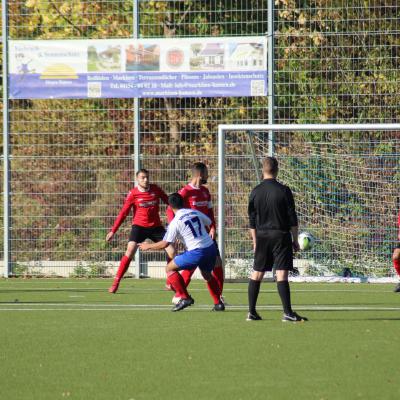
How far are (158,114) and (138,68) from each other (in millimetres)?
997

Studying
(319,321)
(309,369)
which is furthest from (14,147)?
(309,369)

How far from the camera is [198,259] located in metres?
13.3

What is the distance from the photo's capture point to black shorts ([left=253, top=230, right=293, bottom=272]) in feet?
40.3

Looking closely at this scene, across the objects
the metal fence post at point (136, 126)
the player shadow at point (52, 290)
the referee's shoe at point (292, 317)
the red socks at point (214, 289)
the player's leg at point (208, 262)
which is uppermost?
the metal fence post at point (136, 126)

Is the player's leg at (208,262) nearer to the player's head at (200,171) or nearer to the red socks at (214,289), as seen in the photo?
the red socks at (214,289)

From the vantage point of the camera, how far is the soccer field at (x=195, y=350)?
780 centimetres

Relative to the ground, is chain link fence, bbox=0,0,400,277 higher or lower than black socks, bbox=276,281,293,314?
higher

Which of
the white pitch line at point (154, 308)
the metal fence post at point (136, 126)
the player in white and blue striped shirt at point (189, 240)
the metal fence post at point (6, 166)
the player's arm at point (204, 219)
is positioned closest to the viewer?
the player in white and blue striped shirt at point (189, 240)

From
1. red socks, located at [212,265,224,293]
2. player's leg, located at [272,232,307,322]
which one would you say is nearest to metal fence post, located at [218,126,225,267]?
red socks, located at [212,265,224,293]

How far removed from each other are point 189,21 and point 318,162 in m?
4.06

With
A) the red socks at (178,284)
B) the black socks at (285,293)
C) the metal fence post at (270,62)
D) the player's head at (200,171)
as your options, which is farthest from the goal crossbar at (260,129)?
the black socks at (285,293)

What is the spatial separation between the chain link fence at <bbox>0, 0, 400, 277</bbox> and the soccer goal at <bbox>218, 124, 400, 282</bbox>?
25.3 inches

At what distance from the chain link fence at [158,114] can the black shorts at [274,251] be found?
9.32 meters

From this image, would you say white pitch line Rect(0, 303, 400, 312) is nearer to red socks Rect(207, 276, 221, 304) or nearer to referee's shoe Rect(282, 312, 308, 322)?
red socks Rect(207, 276, 221, 304)
